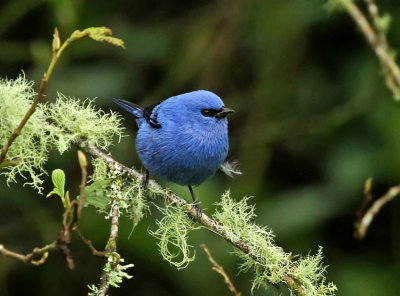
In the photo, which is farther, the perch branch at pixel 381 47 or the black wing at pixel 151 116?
the black wing at pixel 151 116

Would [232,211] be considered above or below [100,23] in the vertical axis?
below

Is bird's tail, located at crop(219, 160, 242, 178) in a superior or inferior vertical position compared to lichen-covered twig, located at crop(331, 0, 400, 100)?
inferior

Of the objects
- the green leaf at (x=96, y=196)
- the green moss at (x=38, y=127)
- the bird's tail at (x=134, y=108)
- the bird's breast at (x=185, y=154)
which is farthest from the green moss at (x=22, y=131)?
the bird's tail at (x=134, y=108)

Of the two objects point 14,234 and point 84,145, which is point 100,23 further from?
point 84,145

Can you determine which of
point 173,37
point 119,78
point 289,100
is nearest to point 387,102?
point 289,100

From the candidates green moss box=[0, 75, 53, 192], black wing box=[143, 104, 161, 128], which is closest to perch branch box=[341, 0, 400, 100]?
black wing box=[143, 104, 161, 128]

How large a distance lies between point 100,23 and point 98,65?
1.08ft

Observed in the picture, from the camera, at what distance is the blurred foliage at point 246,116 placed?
461cm

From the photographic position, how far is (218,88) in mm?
5273

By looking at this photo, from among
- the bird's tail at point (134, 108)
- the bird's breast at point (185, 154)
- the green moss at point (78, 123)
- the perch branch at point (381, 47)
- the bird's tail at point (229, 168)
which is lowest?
the green moss at point (78, 123)

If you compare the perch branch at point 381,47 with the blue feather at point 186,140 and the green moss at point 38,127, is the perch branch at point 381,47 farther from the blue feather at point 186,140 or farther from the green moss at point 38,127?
the green moss at point 38,127

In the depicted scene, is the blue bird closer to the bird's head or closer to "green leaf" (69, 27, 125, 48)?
the bird's head

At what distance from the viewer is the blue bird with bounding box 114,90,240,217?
3.55 metres

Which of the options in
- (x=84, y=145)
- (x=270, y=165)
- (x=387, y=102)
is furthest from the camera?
(x=270, y=165)
